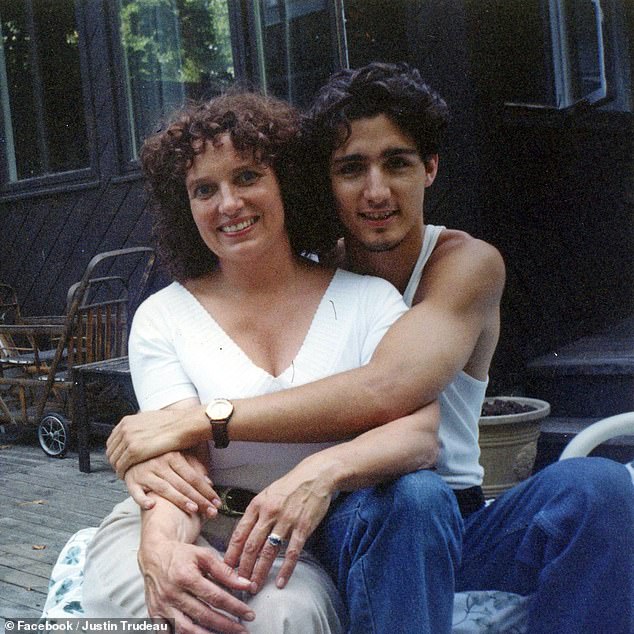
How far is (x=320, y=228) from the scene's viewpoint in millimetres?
2154

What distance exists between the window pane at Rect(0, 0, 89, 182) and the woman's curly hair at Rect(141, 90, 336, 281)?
5295 mm

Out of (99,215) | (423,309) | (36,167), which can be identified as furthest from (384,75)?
(36,167)

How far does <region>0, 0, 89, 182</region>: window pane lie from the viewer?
7121 mm

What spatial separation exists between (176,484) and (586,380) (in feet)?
9.92

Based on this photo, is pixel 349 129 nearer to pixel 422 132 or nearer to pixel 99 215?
pixel 422 132

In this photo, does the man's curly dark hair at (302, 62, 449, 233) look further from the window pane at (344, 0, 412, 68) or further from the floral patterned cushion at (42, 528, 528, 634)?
the window pane at (344, 0, 412, 68)

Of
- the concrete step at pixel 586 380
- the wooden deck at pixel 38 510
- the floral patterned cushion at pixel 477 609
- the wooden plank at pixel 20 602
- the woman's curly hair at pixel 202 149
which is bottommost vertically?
the wooden deck at pixel 38 510

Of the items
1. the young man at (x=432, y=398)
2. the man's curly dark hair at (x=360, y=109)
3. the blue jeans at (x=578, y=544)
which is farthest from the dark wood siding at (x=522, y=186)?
the blue jeans at (x=578, y=544)

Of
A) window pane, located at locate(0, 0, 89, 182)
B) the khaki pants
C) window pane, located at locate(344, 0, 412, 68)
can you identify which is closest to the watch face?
the khaki pants

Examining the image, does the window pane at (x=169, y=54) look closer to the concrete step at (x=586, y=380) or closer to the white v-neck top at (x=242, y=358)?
the concrete step at (x=586, y=380)

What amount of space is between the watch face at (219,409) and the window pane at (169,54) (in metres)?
4.20

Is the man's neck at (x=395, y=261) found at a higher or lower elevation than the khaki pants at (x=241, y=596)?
higher

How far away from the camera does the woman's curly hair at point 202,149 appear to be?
1.93 metres

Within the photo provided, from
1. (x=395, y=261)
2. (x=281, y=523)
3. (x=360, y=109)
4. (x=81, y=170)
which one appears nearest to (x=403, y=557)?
(x=281, y=523)
